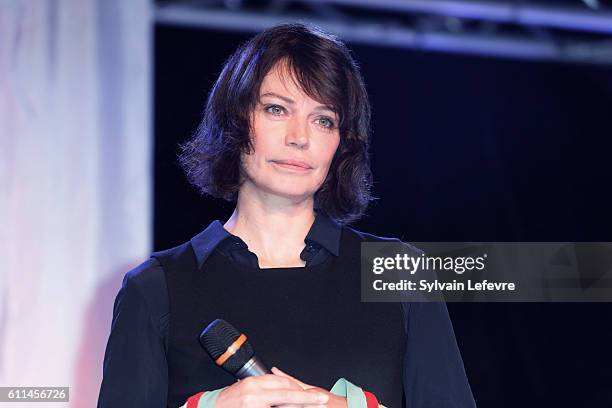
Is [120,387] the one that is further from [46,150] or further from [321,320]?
→ [46,150]

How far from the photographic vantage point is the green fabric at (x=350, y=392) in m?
1.41

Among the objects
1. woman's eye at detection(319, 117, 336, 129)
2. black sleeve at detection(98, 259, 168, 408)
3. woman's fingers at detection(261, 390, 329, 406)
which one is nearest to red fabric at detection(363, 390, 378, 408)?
woman's fingers at detection(261, 390, 329, 406)

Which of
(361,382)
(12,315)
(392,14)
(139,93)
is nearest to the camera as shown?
(361,382)

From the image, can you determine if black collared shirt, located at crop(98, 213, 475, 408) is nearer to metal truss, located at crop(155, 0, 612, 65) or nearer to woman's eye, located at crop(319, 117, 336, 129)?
woman's eye, located at crop(319, 117, 336, 129)

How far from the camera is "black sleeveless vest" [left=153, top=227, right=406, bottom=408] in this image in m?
1.50

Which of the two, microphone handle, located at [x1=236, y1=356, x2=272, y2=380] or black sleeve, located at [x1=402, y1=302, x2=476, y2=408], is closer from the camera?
microphone handle, located at [x1=236, y1=356, x2=272, y2=380]

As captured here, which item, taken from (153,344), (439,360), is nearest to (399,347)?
(439,360)

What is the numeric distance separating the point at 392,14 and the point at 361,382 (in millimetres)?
2946

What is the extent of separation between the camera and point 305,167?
5.05ft

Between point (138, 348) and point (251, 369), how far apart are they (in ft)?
0.78

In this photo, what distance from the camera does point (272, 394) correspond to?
134cm

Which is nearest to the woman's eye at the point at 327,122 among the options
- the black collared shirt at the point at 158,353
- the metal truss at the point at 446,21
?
the black collared shirt at the point at 158,353

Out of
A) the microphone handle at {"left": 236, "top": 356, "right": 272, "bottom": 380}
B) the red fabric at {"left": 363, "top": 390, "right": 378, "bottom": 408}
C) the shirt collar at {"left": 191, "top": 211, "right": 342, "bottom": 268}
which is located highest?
the shirt collar at {"left": 191, "top": 211, "right": 342, "bottom": 268}

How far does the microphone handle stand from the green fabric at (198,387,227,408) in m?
0.06
